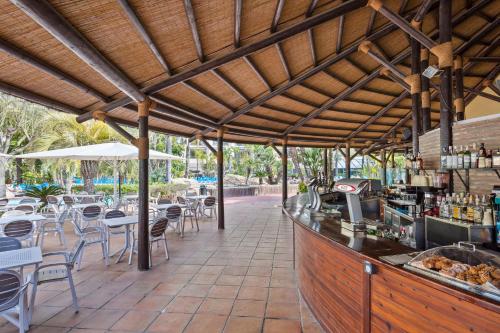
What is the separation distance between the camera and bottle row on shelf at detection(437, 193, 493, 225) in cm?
241

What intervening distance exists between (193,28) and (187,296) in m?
3.27

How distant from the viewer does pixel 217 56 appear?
4391 mm

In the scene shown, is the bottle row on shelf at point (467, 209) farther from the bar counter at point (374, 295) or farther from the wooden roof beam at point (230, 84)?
the wooden roof beam at point (230, 84)

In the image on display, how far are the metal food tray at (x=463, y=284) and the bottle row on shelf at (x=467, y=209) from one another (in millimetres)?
1077

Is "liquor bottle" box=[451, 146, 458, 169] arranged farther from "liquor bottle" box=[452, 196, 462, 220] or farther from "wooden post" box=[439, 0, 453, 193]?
"wooden post" box=[439, 0, 453, 193]

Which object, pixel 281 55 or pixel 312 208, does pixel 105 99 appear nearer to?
pixel 281 55

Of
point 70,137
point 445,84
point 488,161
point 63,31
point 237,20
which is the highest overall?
point 237,20

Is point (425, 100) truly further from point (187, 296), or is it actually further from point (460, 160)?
point (187, 296)

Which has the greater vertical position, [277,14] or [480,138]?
[277,14]

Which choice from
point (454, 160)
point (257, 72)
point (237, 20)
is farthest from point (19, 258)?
point (454, 160)

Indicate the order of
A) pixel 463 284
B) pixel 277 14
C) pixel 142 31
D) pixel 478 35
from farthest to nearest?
pixel 478 35 < pixel 277 14 < pixel 142 31 < pixel 463 284

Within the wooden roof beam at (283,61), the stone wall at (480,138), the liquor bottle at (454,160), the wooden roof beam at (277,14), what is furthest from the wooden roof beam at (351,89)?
the liquor bottle at (454,160)

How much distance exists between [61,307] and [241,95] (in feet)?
15.8

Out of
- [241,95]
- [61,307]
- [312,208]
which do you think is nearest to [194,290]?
[61,307]
